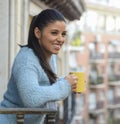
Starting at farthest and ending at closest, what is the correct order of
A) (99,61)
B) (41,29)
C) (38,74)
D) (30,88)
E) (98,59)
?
(99,61)
(98,59)
(41,29)
(38,74)
(30,88)

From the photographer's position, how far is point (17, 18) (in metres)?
6.27

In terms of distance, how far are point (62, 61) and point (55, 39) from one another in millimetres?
9992

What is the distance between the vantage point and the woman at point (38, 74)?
3.00m

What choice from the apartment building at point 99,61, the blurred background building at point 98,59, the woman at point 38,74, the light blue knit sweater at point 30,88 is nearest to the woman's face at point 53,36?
the woman at point 38,74

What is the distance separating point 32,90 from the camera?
297 cm

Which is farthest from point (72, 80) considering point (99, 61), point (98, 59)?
point (99, 61)

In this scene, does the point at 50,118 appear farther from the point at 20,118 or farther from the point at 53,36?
the point at 53,36

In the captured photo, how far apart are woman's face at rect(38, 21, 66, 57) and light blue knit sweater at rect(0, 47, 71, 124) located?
0.11 meters

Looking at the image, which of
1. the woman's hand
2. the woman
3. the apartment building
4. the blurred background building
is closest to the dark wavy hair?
the woman

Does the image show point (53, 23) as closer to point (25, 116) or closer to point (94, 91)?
point (25, 116)

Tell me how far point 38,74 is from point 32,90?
6.5 inches

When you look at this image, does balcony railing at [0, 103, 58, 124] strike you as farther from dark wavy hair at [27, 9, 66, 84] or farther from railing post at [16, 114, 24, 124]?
dark wavy hair at [27, 9, 66, 84]

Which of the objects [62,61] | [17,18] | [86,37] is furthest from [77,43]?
[17,18]

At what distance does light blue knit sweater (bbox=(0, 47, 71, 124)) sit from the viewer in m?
2.98
